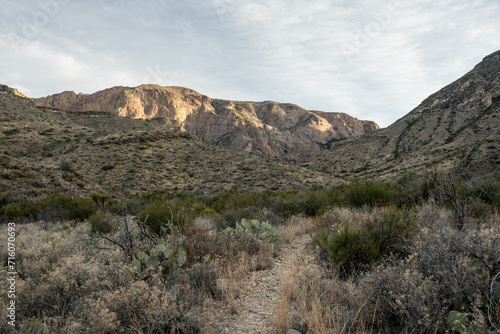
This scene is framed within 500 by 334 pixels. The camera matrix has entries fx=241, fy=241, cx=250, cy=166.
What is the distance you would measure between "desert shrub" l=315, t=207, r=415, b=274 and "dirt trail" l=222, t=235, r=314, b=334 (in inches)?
23.4

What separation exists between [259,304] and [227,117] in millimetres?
123706

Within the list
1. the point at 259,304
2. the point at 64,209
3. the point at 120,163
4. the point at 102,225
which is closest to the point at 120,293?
the point at 259,304

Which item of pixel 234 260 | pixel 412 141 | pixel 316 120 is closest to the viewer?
pixel 234 260

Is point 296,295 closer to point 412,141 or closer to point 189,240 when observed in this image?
point 189,240

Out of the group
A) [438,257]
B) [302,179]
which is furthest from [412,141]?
[438,257]

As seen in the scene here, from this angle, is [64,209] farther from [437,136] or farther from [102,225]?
[437,136]

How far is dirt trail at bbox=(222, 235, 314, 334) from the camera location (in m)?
3.05

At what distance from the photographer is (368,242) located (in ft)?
14.3

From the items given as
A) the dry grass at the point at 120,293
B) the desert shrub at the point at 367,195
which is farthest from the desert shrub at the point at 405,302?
the desert shrub at the point at 367,195

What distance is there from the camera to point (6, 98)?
40000 mm

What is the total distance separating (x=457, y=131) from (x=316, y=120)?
9005cm

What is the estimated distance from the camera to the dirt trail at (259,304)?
3046 millimetres

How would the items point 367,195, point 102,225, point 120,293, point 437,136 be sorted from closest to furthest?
point 120,293 → point 102,225 → point 367,195 → point 437,136

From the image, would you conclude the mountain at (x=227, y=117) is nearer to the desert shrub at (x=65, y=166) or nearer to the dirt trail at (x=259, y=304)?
the desert shrub at (x=65, y=166)
